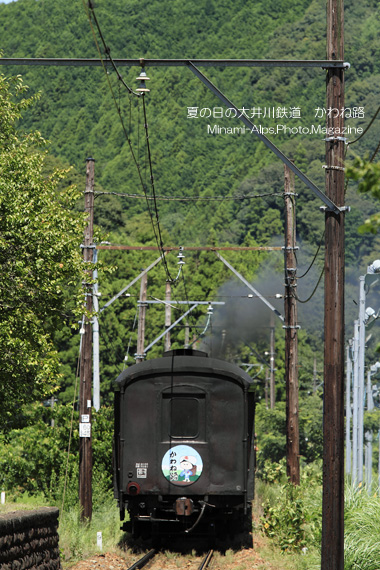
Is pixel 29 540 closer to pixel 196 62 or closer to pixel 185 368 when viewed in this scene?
pixel 185 368

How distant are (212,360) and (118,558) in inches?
160

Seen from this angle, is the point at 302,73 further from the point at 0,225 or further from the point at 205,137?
the point at 0,225

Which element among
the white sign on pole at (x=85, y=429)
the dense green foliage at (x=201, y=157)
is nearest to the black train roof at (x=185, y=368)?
the dense green foliage at (x=201, y=157)

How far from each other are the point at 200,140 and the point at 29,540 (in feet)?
419

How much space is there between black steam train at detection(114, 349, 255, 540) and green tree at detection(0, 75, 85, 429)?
2523 mm

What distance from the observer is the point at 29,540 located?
12492 mm

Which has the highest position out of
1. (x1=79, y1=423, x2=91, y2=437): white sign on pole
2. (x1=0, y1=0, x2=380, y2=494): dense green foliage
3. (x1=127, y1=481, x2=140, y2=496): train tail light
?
(x1=0, y1=0, x2=380, y2=494): dense green foliage

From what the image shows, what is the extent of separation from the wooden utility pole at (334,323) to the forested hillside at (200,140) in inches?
1349

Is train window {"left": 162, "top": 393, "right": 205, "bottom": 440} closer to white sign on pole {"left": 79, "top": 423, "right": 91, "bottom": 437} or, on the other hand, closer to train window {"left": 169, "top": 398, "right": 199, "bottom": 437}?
train window {"left": 169, "top": 398, "right": 199, "bottom": 437}

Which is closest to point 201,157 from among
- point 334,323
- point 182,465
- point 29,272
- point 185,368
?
point 29,272

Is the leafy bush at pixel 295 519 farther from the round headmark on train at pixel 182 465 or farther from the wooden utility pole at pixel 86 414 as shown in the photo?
the wooden utility pole at pixel 86 414

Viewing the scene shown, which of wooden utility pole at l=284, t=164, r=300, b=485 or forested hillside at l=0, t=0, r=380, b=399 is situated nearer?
wooden utility pole at l=284, t=164, r=300, b=485

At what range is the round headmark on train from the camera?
17.2 metres

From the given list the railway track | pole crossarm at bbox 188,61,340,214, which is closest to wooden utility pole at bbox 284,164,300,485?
the railway track
